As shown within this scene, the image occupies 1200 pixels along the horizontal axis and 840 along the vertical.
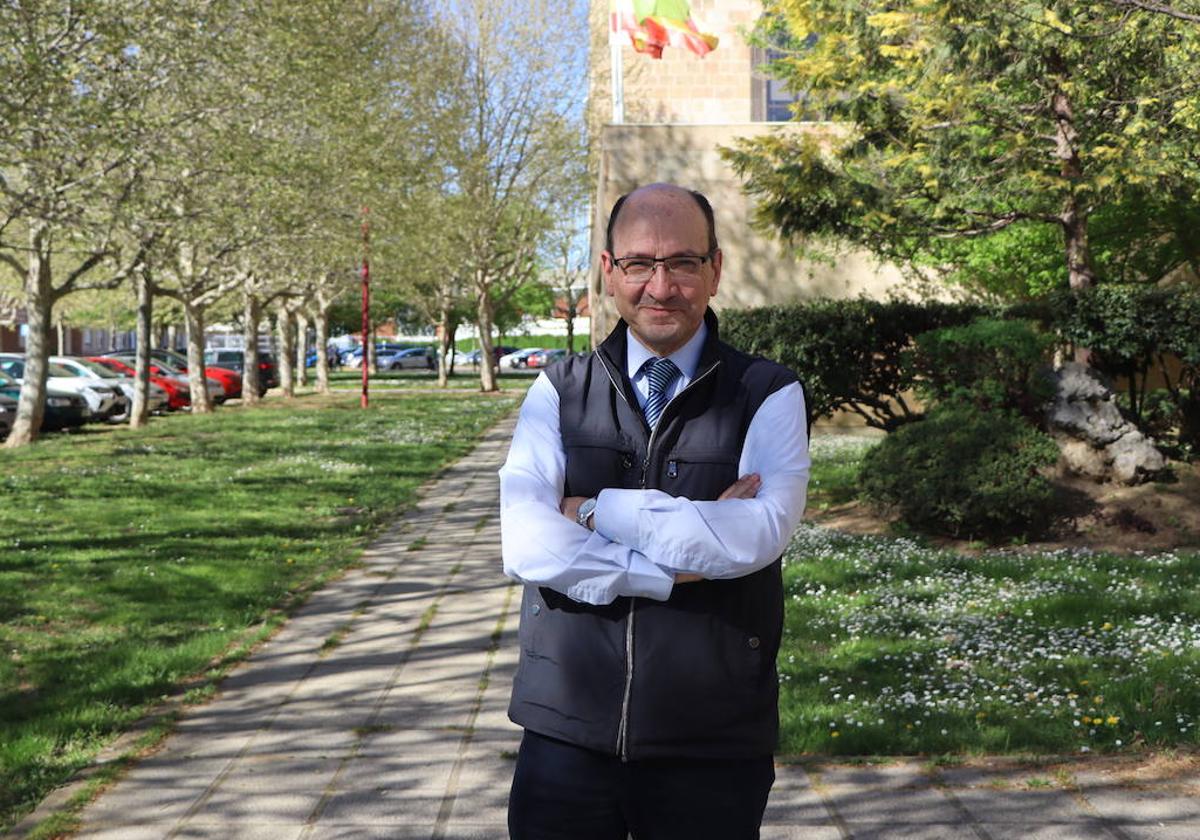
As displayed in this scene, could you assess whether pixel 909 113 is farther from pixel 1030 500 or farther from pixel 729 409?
pixel 729 409

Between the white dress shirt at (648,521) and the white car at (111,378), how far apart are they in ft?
94.5

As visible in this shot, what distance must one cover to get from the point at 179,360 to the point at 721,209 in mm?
23423

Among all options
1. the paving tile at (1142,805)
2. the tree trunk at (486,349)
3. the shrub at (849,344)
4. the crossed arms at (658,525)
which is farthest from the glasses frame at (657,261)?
the tree trunk at (486,349)

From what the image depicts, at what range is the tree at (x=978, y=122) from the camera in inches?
468

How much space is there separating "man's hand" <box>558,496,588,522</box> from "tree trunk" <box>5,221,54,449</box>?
19.7m

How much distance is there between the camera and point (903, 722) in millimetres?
5711

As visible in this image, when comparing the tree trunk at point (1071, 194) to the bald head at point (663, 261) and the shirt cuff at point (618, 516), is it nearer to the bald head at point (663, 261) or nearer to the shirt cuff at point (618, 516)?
the bald head at point (663, 261)

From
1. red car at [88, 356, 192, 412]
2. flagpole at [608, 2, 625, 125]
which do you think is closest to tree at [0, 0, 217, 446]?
red car at [88, 356, 192, 412]

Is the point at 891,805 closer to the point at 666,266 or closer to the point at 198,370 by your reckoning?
the point at 666,266

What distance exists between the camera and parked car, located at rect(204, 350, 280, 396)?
4444 centimetres

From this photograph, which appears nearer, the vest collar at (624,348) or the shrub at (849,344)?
the vest collar at (624,348)

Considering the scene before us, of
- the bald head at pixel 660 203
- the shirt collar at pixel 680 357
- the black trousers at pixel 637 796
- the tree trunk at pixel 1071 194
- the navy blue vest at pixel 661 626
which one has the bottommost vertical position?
the black trousers at pixel 637 796

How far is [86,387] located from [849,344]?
21.1m

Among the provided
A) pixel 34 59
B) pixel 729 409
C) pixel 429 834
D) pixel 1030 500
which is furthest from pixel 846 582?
pixel 34 59
